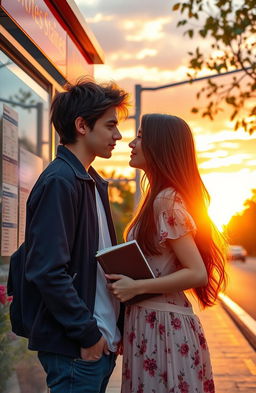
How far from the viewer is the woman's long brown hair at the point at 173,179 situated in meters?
3.33

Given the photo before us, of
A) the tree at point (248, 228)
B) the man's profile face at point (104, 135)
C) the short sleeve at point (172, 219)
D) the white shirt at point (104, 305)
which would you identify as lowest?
the tree at point (248, 228)

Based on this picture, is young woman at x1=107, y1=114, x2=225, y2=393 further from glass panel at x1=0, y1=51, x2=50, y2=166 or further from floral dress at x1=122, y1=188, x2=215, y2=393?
glass panel at x1=0, y1=51, x2=50, y2=166

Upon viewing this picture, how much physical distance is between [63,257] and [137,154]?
2.36 ft

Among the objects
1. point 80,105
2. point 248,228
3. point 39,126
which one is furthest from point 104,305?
point 248,228

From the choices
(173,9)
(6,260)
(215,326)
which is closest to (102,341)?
(6,260)

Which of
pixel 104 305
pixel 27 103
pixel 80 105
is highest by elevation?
pixel 27 103

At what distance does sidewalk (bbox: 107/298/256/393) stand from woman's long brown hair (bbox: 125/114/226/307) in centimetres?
428

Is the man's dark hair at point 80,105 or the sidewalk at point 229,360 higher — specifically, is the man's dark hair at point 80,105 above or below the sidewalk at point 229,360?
above

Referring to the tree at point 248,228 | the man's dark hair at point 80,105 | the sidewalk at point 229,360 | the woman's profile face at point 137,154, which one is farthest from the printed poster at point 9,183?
the tree at point 248,228

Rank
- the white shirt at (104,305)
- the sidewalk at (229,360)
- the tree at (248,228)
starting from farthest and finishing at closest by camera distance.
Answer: the tree at (248,228) < the sidewalk at (229,360) < the white shirt at (104,305)

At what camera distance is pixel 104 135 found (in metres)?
3.23

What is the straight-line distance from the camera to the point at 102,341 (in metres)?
2.98

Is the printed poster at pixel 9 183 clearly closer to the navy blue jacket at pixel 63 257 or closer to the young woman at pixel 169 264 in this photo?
the young woman at pixel 169 264

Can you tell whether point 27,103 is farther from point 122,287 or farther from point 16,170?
point 122,287
